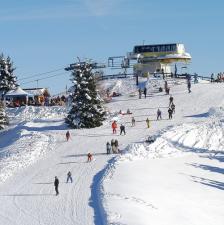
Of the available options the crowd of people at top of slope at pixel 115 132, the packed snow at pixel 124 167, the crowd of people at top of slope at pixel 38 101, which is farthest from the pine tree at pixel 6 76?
the crowd of people at top of slope at pixel 115 132

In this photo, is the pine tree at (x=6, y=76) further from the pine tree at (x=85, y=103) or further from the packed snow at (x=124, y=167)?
the pine tree at (x=85, y=103)

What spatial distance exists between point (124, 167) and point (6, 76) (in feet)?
148

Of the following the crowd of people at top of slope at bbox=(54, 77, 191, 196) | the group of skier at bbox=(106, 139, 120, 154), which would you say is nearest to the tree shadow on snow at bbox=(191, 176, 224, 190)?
the group of skier at bbox=(106, 139, 120, 154)

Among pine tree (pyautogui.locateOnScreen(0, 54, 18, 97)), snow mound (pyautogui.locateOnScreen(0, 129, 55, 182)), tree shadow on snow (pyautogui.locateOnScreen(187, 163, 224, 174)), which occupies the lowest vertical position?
tree shadow on snow (pyautogui.locateOnScreen(187, 163, 224, 174))

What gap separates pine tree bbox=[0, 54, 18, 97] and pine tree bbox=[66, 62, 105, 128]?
25866 mm

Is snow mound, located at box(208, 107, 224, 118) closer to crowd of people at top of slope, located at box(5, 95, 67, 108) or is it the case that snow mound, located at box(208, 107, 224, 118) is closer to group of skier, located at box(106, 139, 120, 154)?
group of skier, located at box(106, 139, 120, 154)

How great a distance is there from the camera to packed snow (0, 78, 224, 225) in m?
38.2

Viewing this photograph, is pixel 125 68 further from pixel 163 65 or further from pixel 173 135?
pixel 173 135

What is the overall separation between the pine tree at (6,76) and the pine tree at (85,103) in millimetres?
25866

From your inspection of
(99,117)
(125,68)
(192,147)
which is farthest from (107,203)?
(125,68)

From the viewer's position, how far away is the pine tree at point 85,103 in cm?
6396

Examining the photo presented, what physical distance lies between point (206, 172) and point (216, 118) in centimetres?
1529

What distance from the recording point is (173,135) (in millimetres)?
57375

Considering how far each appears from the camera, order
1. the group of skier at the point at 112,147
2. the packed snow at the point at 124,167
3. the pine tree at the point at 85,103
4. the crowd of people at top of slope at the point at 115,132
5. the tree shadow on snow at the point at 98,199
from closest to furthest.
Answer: the tree shadow on snow at the point at 98,199 → the packed snow at the point at 124,167 → the crowd of people at top of slope at the point at 115,132 → the group of skier at the point at 112,147 → the pine tree at the point at 85,103
